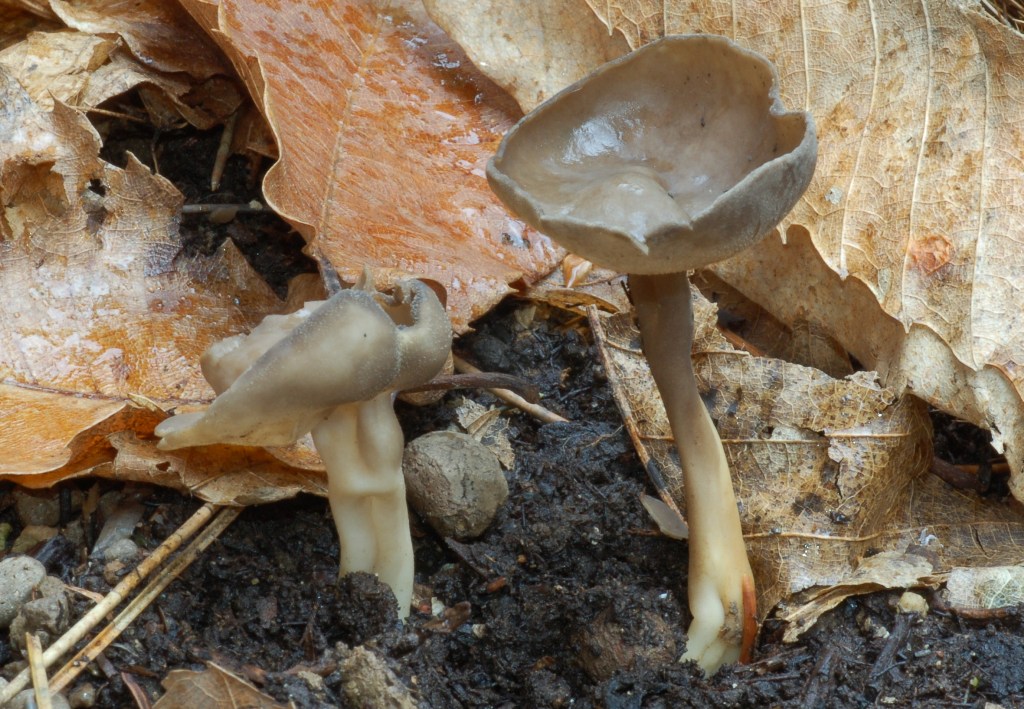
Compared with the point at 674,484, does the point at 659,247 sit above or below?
above

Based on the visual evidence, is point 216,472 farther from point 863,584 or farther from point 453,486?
point 863,584

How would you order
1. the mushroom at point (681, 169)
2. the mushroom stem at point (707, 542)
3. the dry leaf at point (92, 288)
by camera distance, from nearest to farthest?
the mushroom at point (681, 169)
the mushroom stem at point (707, 542)
the dry leaf at point (92, 288)

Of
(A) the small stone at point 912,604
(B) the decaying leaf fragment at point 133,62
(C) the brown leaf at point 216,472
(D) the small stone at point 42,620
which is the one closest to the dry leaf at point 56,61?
(B) the decaying leaf fragment at point 133,62

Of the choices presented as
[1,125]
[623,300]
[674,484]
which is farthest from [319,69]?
[674,484]

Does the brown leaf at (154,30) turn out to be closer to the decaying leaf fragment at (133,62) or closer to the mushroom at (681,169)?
the decaying leaf fragment at (133,62)

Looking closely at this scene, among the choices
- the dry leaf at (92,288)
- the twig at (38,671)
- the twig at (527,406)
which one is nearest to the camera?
the twig at (38,671)

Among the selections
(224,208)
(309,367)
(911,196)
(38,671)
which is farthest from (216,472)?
(911,196)

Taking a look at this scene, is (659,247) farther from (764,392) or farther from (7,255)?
(7,255)
